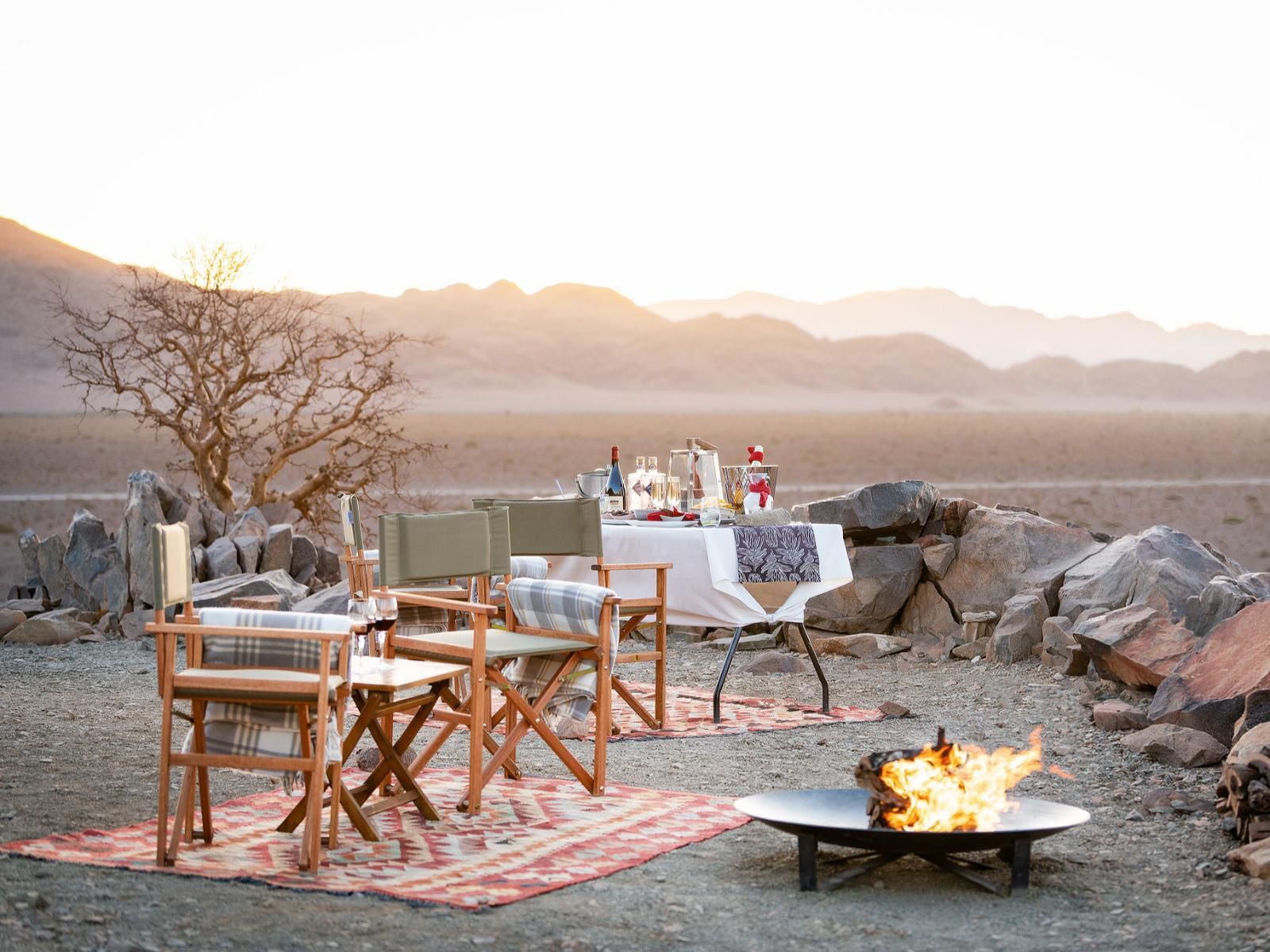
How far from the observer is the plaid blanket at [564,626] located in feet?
15.5

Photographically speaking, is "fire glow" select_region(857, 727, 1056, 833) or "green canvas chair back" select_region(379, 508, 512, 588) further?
"green canvas chair back" select_region(379, 508, 512, 588)

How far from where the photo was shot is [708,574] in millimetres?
6035

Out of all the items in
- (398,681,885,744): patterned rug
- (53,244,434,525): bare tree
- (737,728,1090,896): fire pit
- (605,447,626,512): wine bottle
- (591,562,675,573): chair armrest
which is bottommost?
(398,681,885,744): patterned rug

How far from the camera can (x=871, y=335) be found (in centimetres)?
13338

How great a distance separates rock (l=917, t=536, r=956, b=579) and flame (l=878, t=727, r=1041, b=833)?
4189 mm

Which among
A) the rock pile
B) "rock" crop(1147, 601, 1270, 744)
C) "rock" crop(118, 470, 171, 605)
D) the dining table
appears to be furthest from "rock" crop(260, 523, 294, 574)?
"rock" crop(1147, 601, 1270, 744)

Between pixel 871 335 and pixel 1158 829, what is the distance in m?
131

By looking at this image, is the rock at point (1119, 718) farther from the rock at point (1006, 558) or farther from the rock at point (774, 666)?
the rock at point (1006, 558)

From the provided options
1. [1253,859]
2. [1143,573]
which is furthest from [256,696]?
[1143,573]

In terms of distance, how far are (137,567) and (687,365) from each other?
111216 mm

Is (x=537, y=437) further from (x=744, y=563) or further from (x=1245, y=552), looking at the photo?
(x=744, y=563)

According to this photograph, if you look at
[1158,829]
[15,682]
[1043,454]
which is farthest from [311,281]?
[1043,454]

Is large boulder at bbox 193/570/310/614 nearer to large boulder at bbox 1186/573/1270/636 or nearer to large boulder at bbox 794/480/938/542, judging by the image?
large boulder at bbox 794/480/938/542

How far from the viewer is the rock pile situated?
28.1 ft
